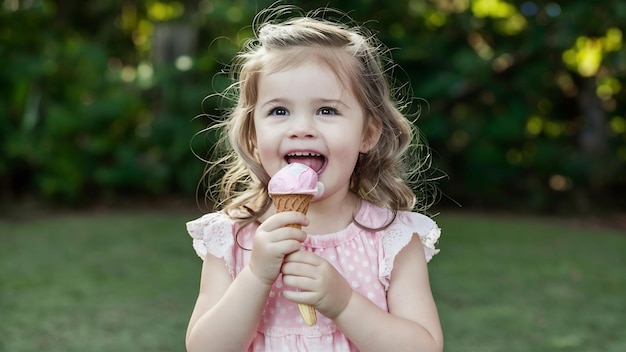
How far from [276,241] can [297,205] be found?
79 millimetres

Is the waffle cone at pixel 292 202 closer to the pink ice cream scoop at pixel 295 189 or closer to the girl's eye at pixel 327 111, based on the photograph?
the pink ice cream scoop at pixel 295 189

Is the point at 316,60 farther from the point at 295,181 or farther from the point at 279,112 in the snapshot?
the point at 295,181

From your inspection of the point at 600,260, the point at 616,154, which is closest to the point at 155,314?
the point at 600,260

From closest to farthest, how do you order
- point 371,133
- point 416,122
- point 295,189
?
1. point 295,189
2. point 371,133
3. point 416,122

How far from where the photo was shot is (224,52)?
6355mm

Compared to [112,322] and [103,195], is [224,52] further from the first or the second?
[112,322]

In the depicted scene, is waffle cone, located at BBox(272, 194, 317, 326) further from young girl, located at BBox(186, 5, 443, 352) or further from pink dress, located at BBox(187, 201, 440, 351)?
pink dress, located at BBox(187, 201, 440, 351)

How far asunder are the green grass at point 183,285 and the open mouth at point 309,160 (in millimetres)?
1672

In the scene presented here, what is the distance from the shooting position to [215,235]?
196cm

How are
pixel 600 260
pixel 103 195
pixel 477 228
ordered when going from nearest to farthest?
pixel 600 260, pixel 477 228, pixel 103 195

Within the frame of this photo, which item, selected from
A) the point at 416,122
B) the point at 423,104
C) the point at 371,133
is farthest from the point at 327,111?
→ the point at 423,104

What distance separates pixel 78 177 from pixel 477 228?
2.76 metres

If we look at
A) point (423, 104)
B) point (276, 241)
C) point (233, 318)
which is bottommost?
point (233, 318)

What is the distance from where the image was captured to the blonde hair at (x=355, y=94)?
74.0 inches
